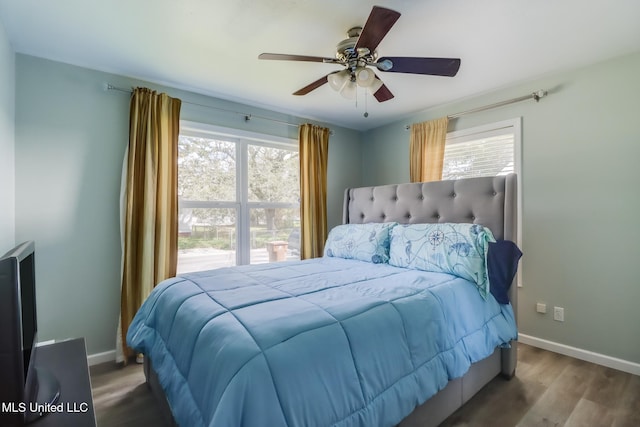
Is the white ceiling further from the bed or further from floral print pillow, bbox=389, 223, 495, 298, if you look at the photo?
floral print pillow, bbox=389, 223, 495, 298

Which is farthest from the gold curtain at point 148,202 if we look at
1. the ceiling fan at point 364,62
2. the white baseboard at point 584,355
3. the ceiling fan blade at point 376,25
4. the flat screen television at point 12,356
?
the white baseboard at point 584,355

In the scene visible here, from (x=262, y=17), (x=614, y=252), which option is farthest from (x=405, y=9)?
(x=614, y=252)

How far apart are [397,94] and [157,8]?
2.12 meters

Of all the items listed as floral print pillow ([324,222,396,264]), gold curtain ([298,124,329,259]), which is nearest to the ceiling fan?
floral print pillow ([324,222,396,264])

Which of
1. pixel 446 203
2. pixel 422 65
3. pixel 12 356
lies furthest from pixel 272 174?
pixel 12 356

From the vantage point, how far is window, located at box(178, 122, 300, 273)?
113 inches

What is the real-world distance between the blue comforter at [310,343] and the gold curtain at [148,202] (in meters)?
0.74

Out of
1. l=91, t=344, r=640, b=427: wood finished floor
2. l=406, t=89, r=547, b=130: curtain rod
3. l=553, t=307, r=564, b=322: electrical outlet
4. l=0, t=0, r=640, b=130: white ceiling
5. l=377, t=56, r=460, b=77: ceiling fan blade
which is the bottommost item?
l=91, t=344, r=640, b=427: wood finished floor

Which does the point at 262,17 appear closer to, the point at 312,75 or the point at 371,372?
the point at 312,75

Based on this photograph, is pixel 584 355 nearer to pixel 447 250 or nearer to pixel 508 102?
pixel 447 250

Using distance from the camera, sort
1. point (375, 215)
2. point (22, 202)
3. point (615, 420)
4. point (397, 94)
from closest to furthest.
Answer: point (615, 420)
point (22, 202)
point (397, 94)
point (375, 215)

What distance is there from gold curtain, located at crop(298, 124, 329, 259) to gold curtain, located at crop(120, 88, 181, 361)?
1.37 metres

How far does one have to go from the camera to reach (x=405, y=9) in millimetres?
1697

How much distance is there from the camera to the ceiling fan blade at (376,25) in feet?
4.33
